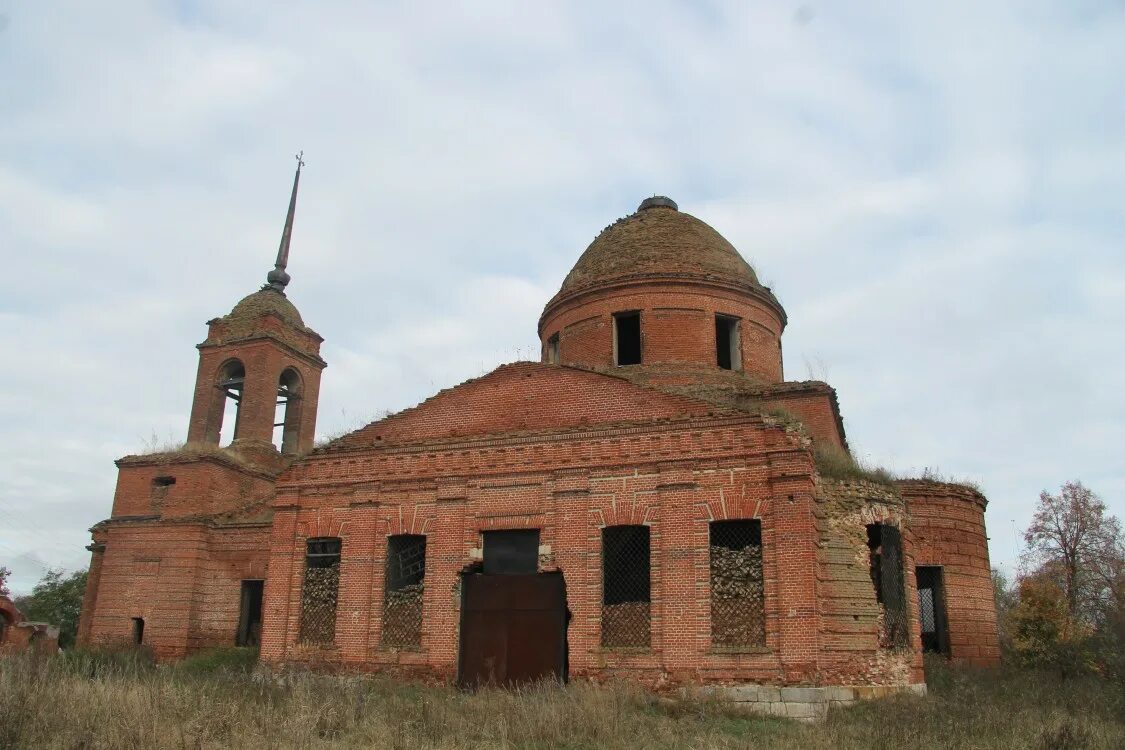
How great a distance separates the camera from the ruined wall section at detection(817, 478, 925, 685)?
13.5m

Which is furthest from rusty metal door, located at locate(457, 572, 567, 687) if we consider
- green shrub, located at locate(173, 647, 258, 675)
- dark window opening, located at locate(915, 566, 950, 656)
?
dark window opening, located at locate(915, 566, 950, 656)

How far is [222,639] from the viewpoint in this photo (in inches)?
853

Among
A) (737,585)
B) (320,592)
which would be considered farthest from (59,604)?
(737,585)

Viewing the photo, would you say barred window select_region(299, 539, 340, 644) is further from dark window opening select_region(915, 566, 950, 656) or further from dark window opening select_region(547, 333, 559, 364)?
dark window opening select_region(915, 566, 950, 656)

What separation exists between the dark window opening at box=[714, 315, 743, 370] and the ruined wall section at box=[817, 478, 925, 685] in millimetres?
5716

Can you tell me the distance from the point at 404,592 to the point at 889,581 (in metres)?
8.94

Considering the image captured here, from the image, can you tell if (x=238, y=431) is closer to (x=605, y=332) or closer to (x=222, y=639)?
(x=222, y=639)

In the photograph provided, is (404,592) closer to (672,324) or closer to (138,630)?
(672,324)

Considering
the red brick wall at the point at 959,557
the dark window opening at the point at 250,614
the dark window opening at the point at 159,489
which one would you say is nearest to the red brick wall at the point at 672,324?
the red brick wall at the point at 959,557

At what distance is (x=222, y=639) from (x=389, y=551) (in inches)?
307

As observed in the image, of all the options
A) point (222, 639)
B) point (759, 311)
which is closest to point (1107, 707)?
point (759, 311)

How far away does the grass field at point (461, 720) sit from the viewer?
26.7 ft

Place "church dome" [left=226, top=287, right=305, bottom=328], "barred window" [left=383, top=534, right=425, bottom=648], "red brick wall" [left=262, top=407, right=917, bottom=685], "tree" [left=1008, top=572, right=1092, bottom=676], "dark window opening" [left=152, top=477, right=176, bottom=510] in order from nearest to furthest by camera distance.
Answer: "red brick wall" [left=262, top=407, right=917, bottom=685] < "barred window" [left=383, top=534, right=425, bottom=648] < "tree" [left=1008, top=572, right=1092, bottom=676] < "dark window opening" [left=152, top=477, right=176, bottom=510] < "church dome" [left=226, top=287, right=305, bottom=328]

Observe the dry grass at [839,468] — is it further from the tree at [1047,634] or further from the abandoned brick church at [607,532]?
the tree at [1047,634]
